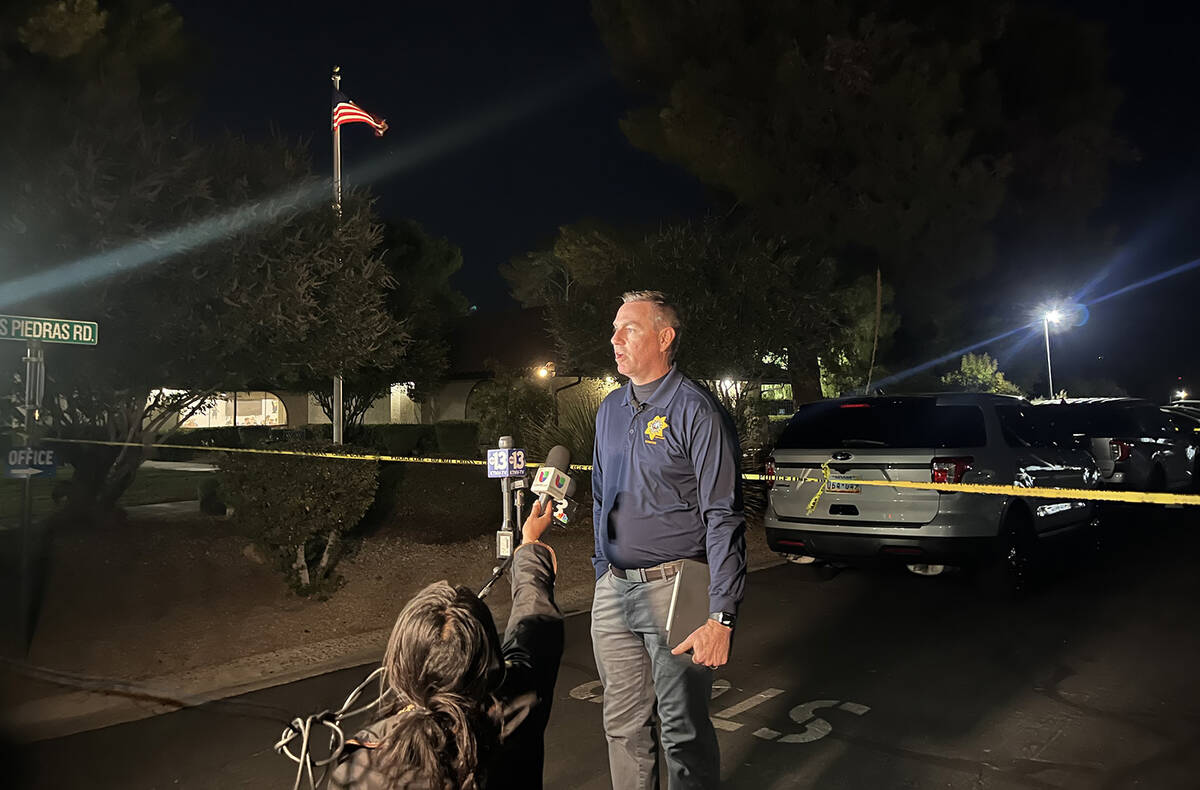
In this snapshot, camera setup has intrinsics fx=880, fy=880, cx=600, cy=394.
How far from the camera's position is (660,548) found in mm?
3051

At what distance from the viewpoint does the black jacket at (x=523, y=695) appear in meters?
1.83

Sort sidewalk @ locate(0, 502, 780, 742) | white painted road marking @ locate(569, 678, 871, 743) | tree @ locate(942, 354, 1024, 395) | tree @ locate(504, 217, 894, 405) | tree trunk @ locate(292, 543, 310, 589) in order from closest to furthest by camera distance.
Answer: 1. white painted road marking @ locate(569, 678, 871, 743)
2. sidewalk @ locate(0, 502, 780, 742)
3. tree trunk @ locate(292, 543, 310, 589)
4. tree @ locate(504, 217, 894, 405)
5. tree @ locate(942, 354, 1024, 395)

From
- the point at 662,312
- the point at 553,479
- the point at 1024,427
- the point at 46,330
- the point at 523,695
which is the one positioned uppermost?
the point at 46,330

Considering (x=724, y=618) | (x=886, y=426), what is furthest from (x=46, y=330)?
(x=886, y=426)

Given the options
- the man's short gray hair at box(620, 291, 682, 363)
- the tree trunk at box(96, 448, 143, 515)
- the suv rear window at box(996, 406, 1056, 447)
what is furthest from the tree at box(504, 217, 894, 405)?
the man's short gray hair at box(620, 291, 682, 363)

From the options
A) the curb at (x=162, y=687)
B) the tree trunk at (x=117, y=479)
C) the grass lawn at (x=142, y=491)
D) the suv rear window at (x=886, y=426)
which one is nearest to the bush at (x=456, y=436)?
the grass lawn at (x=142, y=491)

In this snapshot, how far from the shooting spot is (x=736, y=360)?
516 inches

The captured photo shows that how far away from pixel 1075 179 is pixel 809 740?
56.2 feet

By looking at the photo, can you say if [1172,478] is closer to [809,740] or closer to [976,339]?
[976,339]

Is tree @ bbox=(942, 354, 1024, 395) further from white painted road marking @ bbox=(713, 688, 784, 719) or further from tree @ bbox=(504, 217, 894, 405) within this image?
white painted road marking @ bbox=(713, 688, 784, 719)

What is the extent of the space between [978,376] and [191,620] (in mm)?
24121

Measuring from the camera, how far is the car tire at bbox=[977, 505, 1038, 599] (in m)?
7.40

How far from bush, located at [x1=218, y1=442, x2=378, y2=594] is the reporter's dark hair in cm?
576

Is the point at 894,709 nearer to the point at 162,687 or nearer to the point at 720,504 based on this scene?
the point at 720,504
